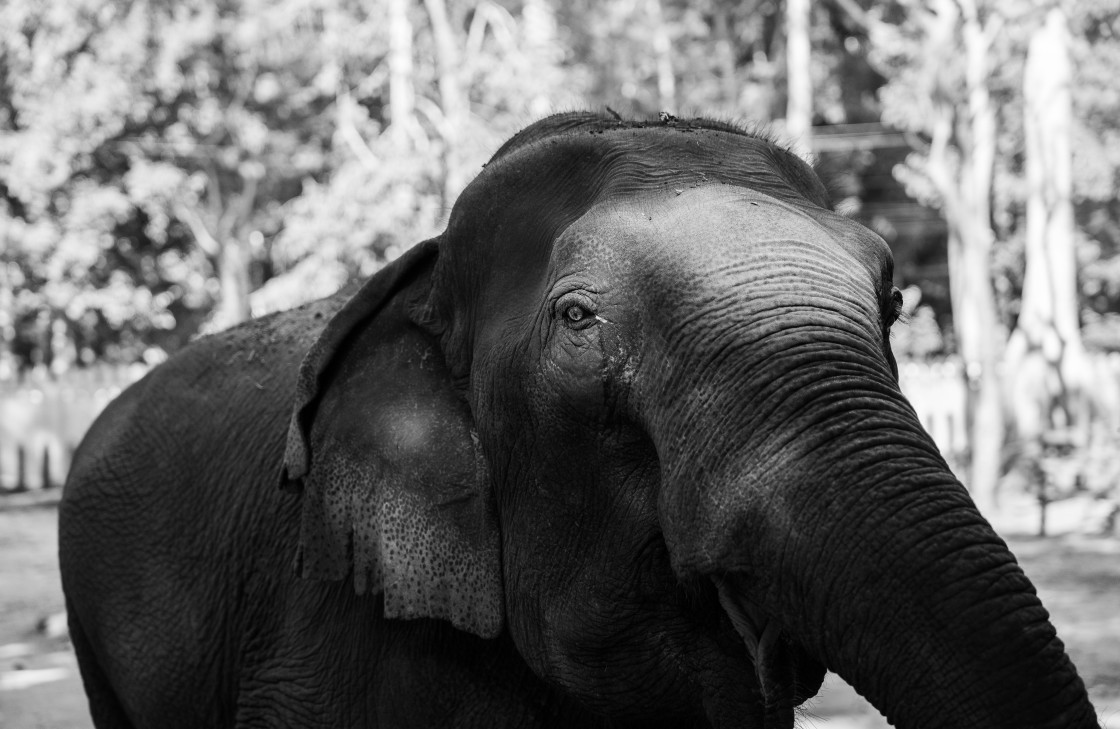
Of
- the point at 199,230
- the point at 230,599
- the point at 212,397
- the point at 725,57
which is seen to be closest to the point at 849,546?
the point at 230,599

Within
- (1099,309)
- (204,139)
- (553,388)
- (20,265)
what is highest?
(553,388)

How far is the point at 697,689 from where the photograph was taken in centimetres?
240

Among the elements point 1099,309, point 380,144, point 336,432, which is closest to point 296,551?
point 336,432

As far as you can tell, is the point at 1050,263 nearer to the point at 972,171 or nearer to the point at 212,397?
the point at 972,171

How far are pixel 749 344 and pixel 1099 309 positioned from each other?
3541 cm

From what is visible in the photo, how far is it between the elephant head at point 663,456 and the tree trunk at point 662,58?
29.1m

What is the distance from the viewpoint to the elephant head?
1946 mm

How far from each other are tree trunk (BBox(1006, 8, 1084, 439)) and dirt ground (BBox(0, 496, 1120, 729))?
5.32 meters

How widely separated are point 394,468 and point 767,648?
0.99 metres

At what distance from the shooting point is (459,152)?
60.8ft

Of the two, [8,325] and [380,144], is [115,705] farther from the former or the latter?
[8,325]

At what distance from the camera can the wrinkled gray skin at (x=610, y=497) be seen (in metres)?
1.97

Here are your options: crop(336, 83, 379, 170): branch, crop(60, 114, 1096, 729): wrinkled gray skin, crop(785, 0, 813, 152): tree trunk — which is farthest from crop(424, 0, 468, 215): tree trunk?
crop(60, 114, 1096, 729): wrinkled gray skin

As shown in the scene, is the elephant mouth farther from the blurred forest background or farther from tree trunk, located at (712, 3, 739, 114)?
tree trunk, located at (712, 3, 739, 114)
